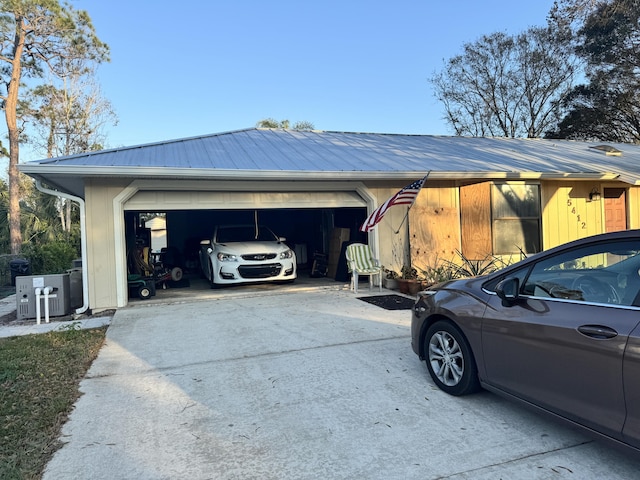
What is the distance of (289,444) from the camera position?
3008 mm

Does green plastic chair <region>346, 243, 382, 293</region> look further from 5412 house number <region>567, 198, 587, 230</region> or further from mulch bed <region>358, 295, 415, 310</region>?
5412 house number <region>567, 198, 587, 230</region>

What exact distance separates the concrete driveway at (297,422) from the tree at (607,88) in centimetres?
2167

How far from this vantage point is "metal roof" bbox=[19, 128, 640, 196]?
309 inches

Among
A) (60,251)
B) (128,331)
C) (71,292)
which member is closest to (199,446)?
(128,331)

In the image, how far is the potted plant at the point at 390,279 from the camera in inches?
374

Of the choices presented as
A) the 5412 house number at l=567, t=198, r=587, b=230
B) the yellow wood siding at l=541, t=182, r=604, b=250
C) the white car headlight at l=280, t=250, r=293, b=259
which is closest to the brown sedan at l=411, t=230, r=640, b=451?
the white car headlight at l=280, t=250, r=293, b=259

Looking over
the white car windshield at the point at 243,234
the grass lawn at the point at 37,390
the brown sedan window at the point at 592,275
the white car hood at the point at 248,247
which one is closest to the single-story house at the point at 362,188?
the white car hood at the point at 248,247

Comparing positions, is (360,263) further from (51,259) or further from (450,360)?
(51,259)

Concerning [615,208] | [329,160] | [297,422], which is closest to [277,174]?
[329,160]

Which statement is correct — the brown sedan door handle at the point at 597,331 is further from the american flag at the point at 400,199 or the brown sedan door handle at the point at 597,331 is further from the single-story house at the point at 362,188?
the single-story house at the point at 362,188

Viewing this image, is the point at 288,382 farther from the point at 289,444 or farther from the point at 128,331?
the point at 128,331

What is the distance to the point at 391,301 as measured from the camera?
8.13 m

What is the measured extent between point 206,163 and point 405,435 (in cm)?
667

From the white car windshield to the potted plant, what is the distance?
294 centimetres
